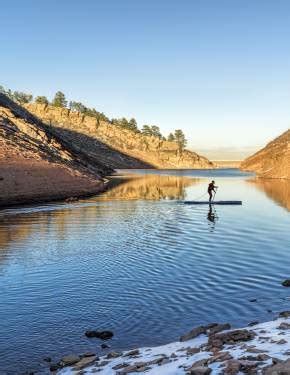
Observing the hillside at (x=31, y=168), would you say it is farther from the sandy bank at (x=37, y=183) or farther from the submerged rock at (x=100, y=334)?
the submerged rock at (x=100, y=334)

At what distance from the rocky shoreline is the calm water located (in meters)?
1.21

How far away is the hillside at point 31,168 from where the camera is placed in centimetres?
7200

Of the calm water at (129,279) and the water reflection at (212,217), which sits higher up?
the water reflection at (212,217)

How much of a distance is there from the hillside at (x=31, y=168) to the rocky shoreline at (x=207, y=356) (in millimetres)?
52981

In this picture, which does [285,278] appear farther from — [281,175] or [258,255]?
[281,175]

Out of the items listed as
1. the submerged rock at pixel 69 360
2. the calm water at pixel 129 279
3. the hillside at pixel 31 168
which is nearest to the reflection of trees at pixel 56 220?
the calm water at pixel 129 279

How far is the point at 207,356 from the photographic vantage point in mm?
13547

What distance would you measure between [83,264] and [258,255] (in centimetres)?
1124

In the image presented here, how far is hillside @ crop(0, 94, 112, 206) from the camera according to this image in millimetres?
72000

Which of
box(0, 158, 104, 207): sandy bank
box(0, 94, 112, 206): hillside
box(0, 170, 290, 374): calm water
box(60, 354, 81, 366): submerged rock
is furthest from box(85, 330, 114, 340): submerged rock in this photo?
box(0, 94, 112, 206): hillside

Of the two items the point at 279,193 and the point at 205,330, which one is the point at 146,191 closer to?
the point at 279,193

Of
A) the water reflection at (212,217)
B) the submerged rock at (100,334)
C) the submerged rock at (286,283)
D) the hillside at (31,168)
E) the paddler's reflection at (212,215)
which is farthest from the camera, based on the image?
the hillside at (31,168)

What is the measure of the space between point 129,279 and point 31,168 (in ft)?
196

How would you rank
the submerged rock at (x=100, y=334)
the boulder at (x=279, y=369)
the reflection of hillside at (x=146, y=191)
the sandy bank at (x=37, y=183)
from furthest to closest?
the reflection of hillside at (x=146, y=191)
the sandy bank at (x=37, y=183)
the submerged rock at (x=100, y=334)
the boulder at (x=279, y=369)
